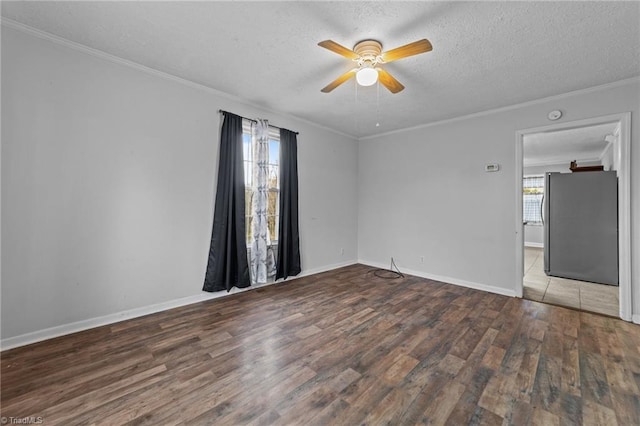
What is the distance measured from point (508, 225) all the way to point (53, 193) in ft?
17.8

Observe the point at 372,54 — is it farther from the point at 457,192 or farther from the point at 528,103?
the point at 457,192

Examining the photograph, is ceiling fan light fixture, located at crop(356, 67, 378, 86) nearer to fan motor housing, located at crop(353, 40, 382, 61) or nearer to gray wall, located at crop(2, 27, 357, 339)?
fan motor housing, located at crop(353, 40, 382, 61)

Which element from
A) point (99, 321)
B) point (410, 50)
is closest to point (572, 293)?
point (410, 50)

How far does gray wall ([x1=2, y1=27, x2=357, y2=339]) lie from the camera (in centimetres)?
224

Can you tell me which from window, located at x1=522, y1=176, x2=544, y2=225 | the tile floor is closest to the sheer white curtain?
the tile floor

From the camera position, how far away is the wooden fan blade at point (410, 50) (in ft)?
6.45

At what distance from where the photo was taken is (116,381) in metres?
1.85

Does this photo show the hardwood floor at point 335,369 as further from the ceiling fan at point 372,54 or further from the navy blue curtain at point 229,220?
the ceiling fan at point 372,54

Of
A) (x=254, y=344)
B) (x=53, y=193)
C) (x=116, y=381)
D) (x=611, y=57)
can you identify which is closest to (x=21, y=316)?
(x=53, y=193)

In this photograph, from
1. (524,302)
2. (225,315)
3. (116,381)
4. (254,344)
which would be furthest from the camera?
(524,302)

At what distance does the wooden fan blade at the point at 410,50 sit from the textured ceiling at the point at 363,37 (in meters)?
0.21

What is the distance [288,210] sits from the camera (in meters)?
4.28

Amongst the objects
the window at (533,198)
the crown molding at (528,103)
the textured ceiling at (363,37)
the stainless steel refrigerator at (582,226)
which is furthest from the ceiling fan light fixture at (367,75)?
the window at (533,198)

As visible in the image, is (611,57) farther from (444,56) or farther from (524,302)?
(524,302)
